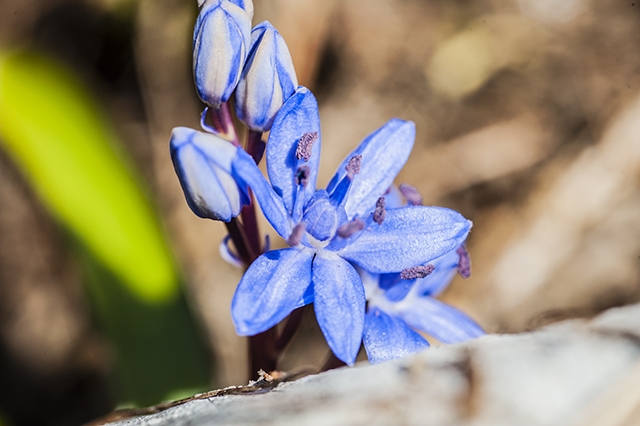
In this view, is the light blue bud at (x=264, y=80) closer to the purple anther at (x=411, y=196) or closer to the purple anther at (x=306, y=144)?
the purple anther at (x=306, y=144)

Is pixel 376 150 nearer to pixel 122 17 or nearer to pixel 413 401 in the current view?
pixel 413 401

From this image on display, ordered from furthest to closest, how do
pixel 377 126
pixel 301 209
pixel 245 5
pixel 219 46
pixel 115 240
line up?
pixel 377 126
pixel 115 240
pixel 301 209
pixel 245 5
pixel 219 46

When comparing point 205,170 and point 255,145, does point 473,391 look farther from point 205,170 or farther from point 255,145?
point 255,145

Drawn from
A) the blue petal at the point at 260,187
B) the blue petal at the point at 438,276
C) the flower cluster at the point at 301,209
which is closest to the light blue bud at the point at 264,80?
the flower cluster at the point at 301,209

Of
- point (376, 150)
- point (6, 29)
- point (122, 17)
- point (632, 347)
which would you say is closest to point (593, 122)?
point (376, 150)

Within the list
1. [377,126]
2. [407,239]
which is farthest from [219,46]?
[377,126]

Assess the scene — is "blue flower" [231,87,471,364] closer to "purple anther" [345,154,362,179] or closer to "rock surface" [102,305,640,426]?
"purple anther" [345,154,362,179]
